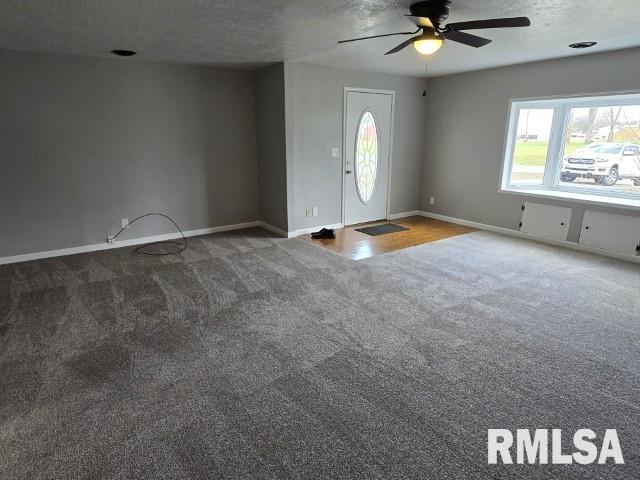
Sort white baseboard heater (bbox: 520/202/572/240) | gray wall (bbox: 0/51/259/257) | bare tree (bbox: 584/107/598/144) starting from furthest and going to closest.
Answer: white baseboard heater (bbox: 520/202/572/240)
bare tree (bbox: 584/107/598/144)
gray wall (bbox: 0/51/259/257)

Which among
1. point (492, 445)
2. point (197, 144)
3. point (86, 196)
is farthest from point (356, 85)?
point (492, 445)

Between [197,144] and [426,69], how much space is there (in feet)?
11.5

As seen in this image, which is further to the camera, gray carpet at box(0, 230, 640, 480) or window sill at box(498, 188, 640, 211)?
window sill at box(498, 188, 640, 211)

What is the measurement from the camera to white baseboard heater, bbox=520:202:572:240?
5.04 m

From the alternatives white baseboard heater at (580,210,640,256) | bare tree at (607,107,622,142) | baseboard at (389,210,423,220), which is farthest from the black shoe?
bare tree at (607,107,622,142)

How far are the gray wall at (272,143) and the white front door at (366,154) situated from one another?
1.08 meters

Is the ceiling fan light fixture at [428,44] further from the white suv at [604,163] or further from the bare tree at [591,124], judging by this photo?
the white suv at [604,163]

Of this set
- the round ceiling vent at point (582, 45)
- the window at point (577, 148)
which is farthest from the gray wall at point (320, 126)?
the round ceiling vent at point (582, 45)

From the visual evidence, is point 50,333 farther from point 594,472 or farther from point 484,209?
point 484,209

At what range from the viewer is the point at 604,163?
4.90 metres

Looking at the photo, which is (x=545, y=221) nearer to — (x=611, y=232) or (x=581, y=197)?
(x=581, y=197)

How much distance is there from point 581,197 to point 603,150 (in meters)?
0.65

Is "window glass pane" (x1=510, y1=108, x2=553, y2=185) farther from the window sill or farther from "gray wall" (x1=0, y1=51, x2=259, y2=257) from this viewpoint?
"gray wall" (x1=0, y1=51, x2=259, y2=257)

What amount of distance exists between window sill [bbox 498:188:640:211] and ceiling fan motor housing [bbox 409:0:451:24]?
335 cm
